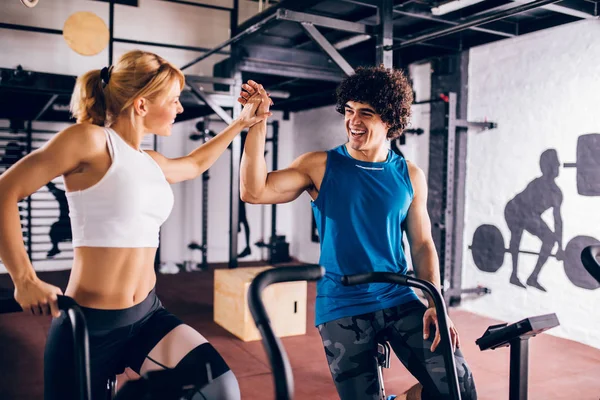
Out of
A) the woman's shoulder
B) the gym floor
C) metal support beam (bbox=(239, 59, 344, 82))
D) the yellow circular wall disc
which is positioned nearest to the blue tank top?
the woman's shoulder

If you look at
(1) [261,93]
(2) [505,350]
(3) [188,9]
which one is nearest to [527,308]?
(2) [505,350]

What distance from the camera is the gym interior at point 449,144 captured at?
378 centimetres

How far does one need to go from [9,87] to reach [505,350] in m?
4.91

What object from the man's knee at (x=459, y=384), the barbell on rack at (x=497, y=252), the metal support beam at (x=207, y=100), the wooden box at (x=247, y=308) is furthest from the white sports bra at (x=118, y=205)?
the barbell on rack at (x=497, y=252)

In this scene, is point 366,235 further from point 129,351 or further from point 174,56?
point 174,56

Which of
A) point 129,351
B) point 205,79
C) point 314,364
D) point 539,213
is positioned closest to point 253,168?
point 129,351

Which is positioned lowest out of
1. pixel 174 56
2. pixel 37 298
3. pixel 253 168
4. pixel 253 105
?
pixel 37 298

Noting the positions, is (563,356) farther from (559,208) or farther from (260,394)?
(260,394)

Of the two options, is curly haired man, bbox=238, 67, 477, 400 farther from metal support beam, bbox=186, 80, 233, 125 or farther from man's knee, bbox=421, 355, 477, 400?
metal support beam, bbox=186, 80, 233, 125

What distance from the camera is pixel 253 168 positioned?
1.81m

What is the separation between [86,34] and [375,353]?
5510 mm

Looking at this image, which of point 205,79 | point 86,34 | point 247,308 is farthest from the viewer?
point 86,34

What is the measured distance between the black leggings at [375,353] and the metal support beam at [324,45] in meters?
2.27

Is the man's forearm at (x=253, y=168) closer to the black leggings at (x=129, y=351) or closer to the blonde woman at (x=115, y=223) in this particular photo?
the blonde woman at (x=115, y=223)
